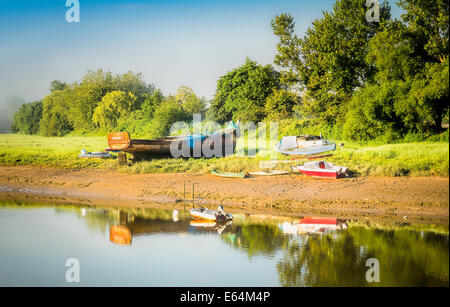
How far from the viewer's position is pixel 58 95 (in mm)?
48875

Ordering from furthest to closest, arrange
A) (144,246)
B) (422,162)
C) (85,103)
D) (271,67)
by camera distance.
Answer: (85,103) < (271,67) < (422,162) < (144,246)

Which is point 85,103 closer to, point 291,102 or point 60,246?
point 291,102

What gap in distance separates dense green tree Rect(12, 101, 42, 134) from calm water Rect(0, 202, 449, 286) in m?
33.7

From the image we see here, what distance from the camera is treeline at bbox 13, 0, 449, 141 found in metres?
20.9

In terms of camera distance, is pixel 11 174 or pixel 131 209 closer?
pixel 131 209

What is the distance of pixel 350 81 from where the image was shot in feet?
83.5

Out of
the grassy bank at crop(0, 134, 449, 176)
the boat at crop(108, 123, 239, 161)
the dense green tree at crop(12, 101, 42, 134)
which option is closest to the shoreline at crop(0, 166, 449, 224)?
the grassy bank at crop(0, 134, 449, 176)

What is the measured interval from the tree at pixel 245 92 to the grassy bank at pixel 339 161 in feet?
→ 17.6

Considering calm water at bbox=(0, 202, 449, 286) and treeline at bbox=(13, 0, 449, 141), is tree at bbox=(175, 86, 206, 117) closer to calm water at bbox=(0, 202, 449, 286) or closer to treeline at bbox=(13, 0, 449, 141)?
treeline at bbox=(13, 0, 449, 141)

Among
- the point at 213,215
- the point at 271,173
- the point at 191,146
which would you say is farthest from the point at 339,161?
the point at 191,146

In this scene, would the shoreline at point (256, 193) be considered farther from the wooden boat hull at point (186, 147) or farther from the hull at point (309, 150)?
the hull at point (309, 150)

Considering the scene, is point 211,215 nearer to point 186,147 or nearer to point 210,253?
point 210,253
